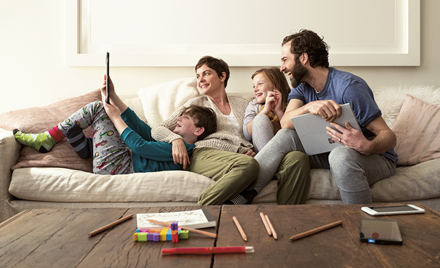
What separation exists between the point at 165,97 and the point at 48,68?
96 centimetres

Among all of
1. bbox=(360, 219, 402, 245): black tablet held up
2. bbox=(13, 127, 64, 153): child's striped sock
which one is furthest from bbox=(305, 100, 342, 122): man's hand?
bbox=(13, 127, 64, 153): child's striped sock

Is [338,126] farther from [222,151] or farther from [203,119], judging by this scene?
[203,119]

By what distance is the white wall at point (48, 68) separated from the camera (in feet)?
7.91

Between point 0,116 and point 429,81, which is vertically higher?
point 429,81

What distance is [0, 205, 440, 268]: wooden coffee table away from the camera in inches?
23.7

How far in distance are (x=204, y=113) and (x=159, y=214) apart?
114 centimetres

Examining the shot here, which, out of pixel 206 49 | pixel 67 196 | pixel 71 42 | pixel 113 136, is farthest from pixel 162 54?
pixel 67 196

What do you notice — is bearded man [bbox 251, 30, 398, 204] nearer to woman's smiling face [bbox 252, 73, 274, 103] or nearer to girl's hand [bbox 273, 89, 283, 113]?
girl's hand [bbox 273, 89, 283, 113]

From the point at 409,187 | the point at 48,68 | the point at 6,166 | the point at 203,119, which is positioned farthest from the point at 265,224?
the point at 48,68

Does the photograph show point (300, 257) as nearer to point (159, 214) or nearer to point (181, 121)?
point (159, 214)

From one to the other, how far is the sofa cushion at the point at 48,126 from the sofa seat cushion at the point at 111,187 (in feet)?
0.40

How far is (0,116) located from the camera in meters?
1.86

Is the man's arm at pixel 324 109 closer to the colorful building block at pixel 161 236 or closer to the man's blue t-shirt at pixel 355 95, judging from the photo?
the man's blue t-shirt at pixel 355 95

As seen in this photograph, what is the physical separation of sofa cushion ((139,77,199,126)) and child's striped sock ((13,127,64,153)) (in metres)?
0.55
